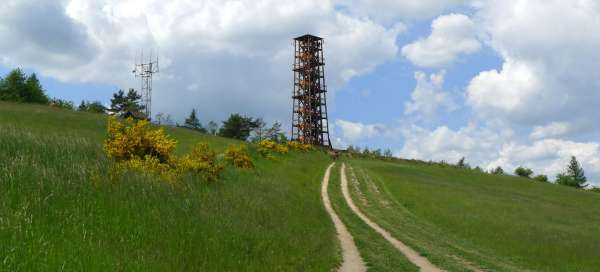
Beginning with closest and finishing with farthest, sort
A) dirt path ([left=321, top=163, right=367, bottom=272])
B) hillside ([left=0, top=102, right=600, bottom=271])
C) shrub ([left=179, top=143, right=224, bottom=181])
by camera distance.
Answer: hillside ([left=0, top=102, right=600, bottom=271])
dirt path ([left=321, top=163, right=367, bottom=272])
shrub ([left=179, top=143, right=224, bottom=181])

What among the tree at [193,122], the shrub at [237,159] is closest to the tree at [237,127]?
the tree at [193,122]

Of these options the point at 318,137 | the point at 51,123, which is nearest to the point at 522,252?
the point at 51,123

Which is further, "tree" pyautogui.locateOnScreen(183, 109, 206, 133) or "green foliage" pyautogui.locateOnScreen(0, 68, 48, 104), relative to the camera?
"tree" pyautogui.locateOnScreen(183, 109, 206, 133)

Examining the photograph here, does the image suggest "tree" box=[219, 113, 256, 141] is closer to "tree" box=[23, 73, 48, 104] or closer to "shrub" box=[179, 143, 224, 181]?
"tree" box=[23, 73, 48, 104]

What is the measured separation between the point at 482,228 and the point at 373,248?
12375mm

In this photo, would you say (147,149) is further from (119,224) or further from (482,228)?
(482,228)

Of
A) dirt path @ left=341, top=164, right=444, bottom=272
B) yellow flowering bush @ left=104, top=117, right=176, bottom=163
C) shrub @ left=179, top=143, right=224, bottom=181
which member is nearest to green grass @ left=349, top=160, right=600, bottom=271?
dirt path @ left=341, top=164, right=444, bottom=272

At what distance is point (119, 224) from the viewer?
9688mm

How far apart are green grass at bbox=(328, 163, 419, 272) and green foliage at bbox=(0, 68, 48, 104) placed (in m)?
90.6

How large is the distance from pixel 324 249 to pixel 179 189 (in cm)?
450

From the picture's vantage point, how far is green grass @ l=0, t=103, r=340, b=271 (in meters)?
7.61

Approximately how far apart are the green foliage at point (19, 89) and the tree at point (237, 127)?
131 ft

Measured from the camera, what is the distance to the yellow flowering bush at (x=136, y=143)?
776 inches

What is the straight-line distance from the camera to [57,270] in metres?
6.79
